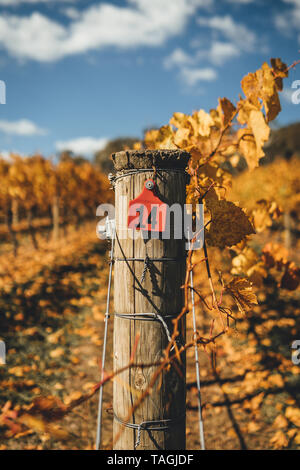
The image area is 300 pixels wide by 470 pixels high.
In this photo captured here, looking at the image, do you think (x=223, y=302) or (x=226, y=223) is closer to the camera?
(x=226, y=223)

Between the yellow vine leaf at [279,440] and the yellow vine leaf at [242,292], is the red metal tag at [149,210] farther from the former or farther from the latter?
the yellow vine leaf at [279,440]

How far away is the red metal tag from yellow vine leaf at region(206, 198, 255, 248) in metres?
0.35

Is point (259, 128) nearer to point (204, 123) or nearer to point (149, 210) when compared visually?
point (204, 123)

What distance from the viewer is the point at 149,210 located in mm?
1344

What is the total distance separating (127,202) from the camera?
1401 millimetres

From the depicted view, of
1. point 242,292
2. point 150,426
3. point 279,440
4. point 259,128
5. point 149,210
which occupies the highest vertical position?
point 259,128

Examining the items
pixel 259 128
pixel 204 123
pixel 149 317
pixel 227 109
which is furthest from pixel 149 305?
pixel 204 123

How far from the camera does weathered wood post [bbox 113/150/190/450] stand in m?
1.34

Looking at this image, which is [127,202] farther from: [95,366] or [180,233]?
[95,366]

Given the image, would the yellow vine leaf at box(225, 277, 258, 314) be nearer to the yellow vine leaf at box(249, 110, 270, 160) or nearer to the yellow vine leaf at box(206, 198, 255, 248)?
the yellow vine leaf at box(206, 198, 255, 248)

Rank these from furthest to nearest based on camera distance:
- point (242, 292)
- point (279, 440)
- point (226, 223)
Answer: point (279, 440) < point (226, 223) < point (242, 292)

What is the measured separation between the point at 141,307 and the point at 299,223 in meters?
26.4

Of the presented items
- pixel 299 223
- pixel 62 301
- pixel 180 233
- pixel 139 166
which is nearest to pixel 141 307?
pixel 180 233

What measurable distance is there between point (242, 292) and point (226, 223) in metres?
0.36
